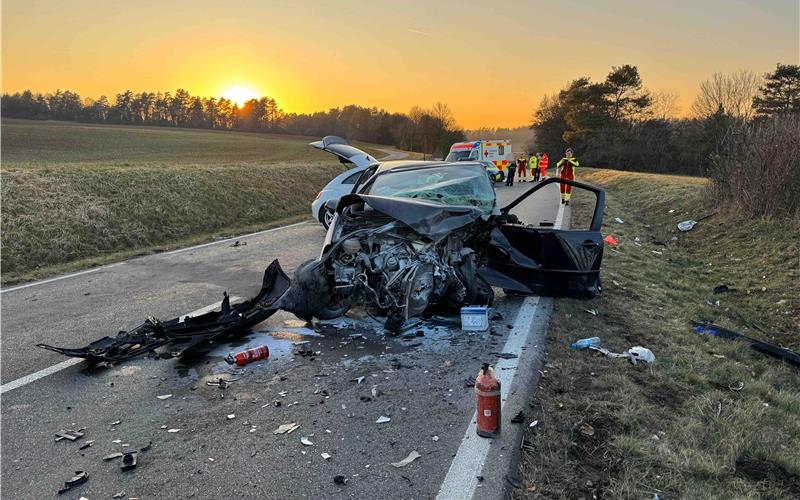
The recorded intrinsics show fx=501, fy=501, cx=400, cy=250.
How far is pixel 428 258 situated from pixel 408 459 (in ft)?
8.06

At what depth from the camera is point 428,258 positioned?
5164 mm

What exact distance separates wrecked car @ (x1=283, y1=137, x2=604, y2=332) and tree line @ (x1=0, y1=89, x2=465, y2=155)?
6310cm

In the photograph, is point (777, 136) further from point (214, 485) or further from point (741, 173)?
point (214, 485)

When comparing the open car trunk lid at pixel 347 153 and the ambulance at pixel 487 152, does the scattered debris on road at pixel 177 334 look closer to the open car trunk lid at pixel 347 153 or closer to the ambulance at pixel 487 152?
the open car trunk lid at pixel 347 153

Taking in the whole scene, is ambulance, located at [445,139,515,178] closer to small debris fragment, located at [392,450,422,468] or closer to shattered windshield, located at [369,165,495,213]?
shattered windshield, located at [369,165,495,213]

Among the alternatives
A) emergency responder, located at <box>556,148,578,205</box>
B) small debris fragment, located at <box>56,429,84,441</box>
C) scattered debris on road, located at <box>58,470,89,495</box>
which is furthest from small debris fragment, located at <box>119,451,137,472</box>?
emergency responder, located at <box>556,148,578,205</box>

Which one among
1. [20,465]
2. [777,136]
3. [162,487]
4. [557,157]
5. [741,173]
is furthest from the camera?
[557,157]

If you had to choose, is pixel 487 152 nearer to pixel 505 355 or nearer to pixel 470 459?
pixel 505 355

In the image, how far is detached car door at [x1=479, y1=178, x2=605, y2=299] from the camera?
5863mm

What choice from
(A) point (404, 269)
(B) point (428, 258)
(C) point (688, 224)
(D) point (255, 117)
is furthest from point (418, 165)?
(D) point (255, 117)

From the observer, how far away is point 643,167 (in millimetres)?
46750

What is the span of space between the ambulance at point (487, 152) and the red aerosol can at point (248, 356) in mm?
22423

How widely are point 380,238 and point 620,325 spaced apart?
2.80m

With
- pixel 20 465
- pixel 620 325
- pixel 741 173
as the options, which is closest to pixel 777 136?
pixel 741 173
